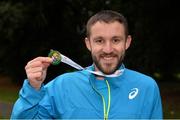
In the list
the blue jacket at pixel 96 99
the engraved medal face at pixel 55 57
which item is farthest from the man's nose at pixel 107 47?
the engraved medal face at pixel 55 57

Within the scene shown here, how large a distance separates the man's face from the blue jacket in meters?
0.09

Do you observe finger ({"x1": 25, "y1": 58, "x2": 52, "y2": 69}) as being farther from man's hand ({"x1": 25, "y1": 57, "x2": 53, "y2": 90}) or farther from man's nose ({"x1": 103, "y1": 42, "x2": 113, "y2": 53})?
man's nose ({"x1": 103, "y1": 42, "x2": 113, "y2": 53})

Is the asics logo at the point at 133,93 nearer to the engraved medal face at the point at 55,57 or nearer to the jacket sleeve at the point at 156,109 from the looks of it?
the jacket sleeve at the point at 156,109

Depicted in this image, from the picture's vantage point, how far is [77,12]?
22.7m

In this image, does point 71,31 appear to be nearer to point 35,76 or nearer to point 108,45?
point 108,45

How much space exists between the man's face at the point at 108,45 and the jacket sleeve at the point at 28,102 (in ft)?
1.32

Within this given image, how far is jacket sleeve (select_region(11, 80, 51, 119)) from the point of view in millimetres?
2705

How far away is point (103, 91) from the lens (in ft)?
9.47

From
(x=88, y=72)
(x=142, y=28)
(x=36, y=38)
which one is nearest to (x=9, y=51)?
(x=36, y=38)

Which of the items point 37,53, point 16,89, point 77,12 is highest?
point 77,12

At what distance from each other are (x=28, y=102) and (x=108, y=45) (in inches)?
23.3

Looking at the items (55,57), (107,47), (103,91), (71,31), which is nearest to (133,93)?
(103,91)

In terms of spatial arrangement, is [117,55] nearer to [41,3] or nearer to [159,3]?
[159,3]

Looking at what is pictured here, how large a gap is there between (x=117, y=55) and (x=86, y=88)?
28 cm
